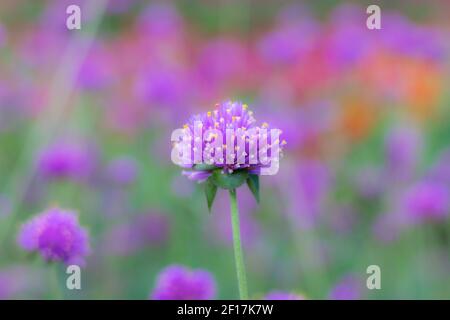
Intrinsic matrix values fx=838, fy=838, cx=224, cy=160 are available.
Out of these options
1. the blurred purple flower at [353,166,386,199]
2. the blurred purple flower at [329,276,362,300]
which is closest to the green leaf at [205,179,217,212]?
the blurred purple flower at [329,276,362,300]

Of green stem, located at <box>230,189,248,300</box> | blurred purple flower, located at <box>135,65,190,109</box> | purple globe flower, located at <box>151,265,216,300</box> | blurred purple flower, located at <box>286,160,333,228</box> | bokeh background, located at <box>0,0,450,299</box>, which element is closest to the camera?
green stem, located at <box>230,189,248,300</box>

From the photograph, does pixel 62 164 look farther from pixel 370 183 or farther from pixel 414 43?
pixel 414 43

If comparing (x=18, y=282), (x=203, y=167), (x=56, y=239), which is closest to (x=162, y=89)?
(x=18, y=282)

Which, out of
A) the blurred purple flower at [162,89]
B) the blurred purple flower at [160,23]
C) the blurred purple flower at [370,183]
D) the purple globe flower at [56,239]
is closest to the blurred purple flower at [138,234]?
the blurred purple flower at [162,89]

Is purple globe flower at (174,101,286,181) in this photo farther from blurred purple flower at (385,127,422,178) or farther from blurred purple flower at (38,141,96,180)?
blurred purple flower at (385,127,422,178)

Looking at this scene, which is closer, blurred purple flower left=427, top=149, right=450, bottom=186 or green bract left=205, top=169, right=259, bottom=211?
green bract left=205, top=169, right=259, bottom=211

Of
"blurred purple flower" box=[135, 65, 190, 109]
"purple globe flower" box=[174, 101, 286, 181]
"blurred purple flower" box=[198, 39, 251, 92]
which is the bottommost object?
"purple globe flower" box=[174, 101, 286, 181]

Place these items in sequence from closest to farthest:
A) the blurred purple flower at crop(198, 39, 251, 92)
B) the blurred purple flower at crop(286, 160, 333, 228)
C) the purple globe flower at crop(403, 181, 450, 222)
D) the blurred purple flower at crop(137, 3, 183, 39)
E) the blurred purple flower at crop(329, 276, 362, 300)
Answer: the blurred purple flower at crop(329, 276, 362, 300) → the purple globe flower at crop(403, 181, 450, 222) → the blurred purple flower at crop(286, 160, 333, 228) → the blurred purple flower at crop(137, 3, 183, 39) → the blurred purple flower at crop(198, 39, 251, 92)

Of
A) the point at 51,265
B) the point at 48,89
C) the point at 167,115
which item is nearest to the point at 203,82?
the point at 48,89

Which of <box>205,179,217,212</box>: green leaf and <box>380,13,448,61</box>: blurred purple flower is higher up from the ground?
<box>380,13,448,61</box>: blurred purple flower

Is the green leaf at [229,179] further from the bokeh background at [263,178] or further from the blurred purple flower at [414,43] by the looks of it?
the blurred purple flower at [414,43]
